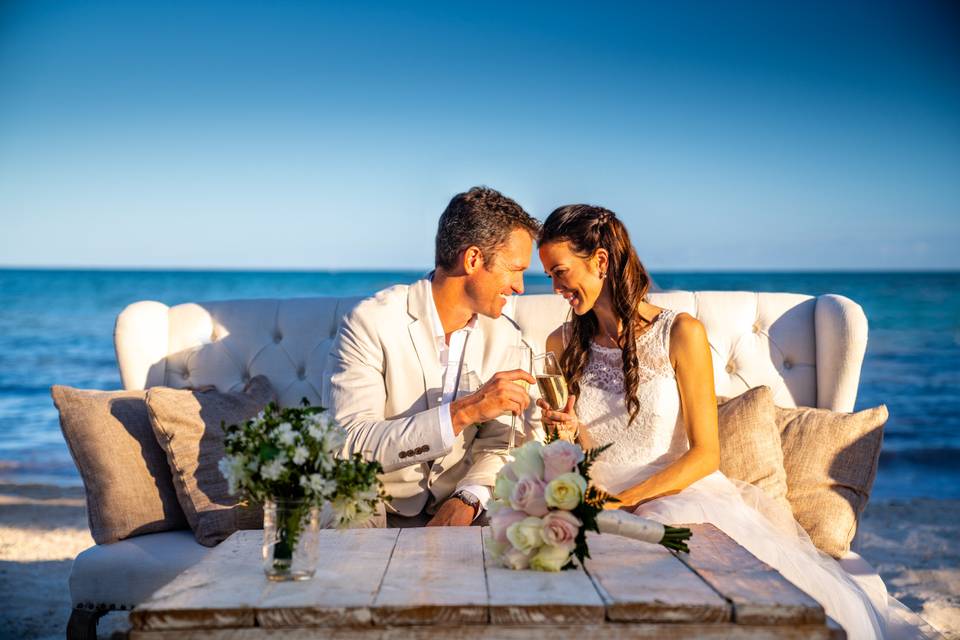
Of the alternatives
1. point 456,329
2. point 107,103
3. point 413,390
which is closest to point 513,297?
point 456,329

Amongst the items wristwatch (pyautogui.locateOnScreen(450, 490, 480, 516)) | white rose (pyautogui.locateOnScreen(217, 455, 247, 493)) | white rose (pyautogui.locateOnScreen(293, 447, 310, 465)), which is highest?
white rose (pyautogui.locateOnScreen(293, 447, 310, 465))

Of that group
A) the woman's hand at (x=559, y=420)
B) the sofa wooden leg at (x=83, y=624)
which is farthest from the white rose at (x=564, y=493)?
the sofa wooden leg at (x=83, y=624)

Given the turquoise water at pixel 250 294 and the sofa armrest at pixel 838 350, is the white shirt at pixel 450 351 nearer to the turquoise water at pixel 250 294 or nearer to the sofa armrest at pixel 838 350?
the sofa armrest at pixel 838 350

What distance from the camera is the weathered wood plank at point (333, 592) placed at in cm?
169

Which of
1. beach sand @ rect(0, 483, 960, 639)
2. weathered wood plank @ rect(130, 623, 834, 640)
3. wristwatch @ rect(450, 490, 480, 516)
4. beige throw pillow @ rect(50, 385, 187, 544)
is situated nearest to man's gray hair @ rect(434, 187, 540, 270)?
wristwatch @ rect(450, 490, 480, 516)

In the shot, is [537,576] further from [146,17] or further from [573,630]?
[146,17]

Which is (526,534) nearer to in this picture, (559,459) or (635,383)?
(559,459)

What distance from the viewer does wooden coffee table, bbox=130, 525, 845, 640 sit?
1690 mm

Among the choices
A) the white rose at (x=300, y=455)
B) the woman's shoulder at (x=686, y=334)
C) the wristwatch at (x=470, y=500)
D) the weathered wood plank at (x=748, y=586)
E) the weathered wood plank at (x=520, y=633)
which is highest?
the woman's shoulder at (x=686, y=334)

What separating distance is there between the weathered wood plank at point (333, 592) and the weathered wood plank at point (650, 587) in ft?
1.64

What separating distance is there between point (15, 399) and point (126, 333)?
32.4 ft

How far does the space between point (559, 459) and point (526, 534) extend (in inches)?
7.2

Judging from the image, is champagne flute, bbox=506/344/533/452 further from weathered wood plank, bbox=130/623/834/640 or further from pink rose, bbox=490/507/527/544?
weathered wood plank, bbox=130/623/834/640

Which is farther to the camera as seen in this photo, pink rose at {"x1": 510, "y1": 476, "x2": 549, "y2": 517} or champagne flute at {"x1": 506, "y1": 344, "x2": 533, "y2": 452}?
Result: champagne flute at {"x1": 506, "y1": 344, "x2": 533, "y2": 452}
